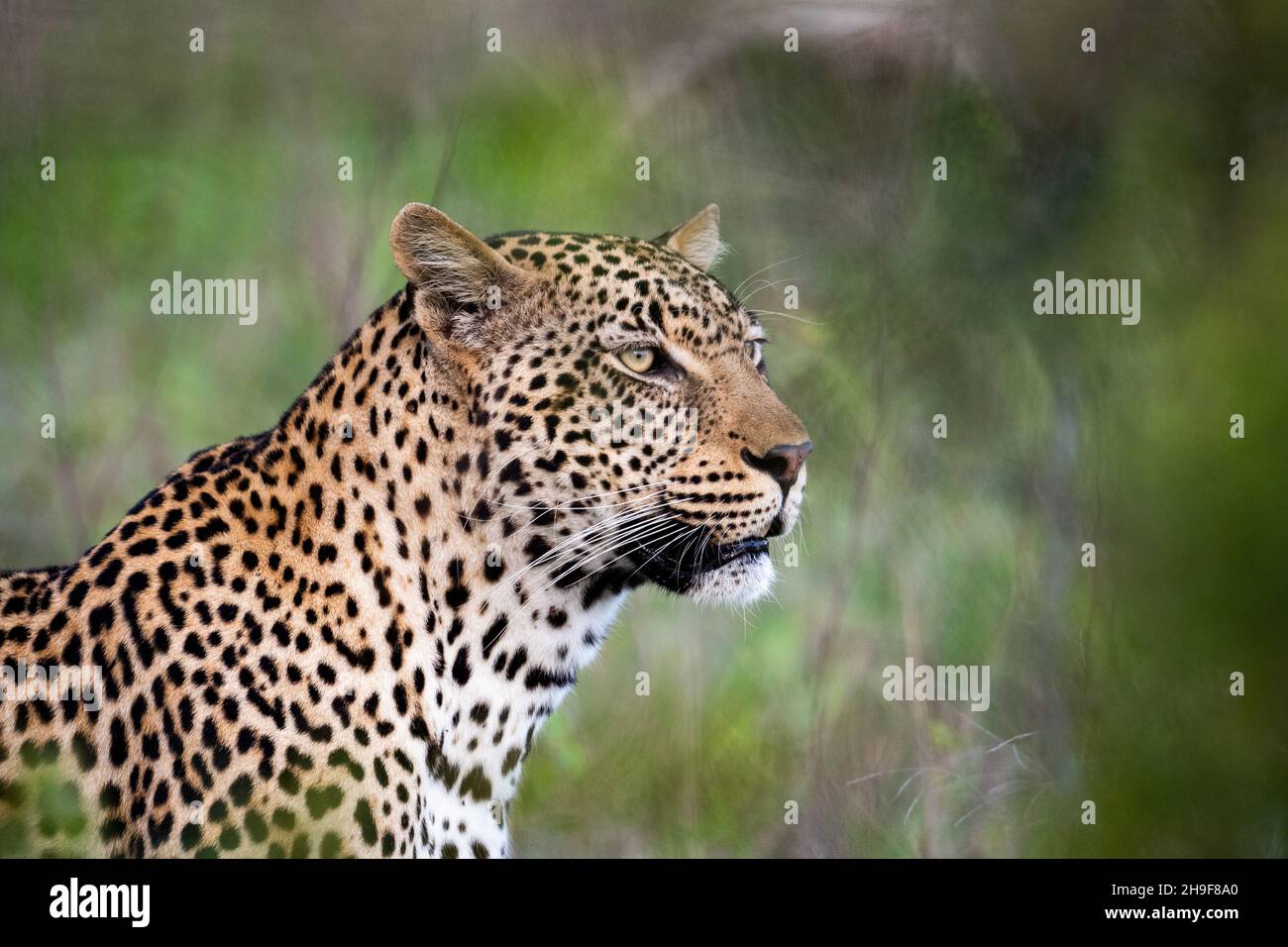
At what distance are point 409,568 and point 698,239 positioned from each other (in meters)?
2.13

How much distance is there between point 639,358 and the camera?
5188 mm

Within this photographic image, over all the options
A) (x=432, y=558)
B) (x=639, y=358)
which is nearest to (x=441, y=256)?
(x=639, y=358)

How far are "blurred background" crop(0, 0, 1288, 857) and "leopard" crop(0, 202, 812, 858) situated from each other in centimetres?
226

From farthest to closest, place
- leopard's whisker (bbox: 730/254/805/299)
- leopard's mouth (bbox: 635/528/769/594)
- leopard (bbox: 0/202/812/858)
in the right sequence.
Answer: leopard's whisker (bbox: 730/254/805/299)
leopard's mouth (bbox: 635/528/769/594)
leopard (bbox: 0/202/812/858)

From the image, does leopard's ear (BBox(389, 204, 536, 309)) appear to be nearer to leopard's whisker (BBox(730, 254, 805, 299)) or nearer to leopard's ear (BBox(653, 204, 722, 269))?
leopard's ear (BBox(653, 204, 722, 269))

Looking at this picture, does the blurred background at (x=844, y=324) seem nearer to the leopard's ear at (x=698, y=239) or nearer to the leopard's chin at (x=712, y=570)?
the leopard's ear at (x=698, y=239)

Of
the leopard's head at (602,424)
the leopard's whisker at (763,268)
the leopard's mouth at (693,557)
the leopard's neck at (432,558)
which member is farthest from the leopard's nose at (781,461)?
the leopard's whisker at (763,268)

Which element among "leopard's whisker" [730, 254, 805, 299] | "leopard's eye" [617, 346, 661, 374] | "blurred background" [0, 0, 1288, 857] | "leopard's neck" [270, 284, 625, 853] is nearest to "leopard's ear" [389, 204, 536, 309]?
"leopard's neck" [270, 284, 625, 853]

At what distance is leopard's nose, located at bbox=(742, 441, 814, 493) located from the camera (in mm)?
4980

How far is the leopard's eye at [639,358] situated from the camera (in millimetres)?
5164

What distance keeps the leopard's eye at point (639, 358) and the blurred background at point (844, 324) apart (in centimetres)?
229

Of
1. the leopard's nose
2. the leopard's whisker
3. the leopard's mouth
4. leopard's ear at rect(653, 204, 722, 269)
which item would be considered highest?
the leopard's whisker
